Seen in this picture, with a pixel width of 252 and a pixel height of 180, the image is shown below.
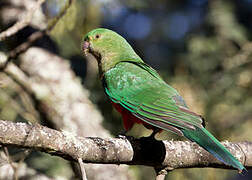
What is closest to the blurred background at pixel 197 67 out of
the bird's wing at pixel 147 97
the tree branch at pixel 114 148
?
the bird's wing at pixel 147 97

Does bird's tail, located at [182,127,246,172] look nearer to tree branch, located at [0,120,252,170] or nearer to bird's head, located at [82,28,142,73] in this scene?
tree branch, located at [0,120,252,170]

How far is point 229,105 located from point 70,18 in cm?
227

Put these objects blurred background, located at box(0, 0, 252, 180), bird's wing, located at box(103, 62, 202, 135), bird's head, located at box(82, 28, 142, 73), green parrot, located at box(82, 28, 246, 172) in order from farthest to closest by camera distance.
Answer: blurred background, located at box(0, 0, 252, 180)
bird's head, located at box(82, 28, 142, 73)
bird's wing, located at box(103, 62, 202, 135)
green parrot, located at box(82, 28, 246, 172)

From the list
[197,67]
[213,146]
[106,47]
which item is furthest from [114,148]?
[197,67]

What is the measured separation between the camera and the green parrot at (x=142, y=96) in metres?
2.70

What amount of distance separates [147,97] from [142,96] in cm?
6

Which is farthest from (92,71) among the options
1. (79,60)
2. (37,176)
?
(37,176)

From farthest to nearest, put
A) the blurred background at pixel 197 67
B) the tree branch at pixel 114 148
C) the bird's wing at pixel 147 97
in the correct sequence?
the blurred background at pixel 197 67, the bird's wing at pixel 147 97, the tree branch at pixel 114 148

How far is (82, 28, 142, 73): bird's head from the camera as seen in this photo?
13.0 feet

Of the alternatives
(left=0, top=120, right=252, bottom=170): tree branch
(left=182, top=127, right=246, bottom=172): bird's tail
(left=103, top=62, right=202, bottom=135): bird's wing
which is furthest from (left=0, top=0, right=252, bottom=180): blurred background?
(left=182, top=127, right=246, bottom=172): bird's tail

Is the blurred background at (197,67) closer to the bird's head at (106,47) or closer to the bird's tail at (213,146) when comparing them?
the bird's head at (106,47)

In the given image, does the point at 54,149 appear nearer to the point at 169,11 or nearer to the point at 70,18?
the point at 70,18

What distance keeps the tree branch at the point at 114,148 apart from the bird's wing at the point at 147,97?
0.18 meters

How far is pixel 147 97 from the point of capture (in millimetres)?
3279
